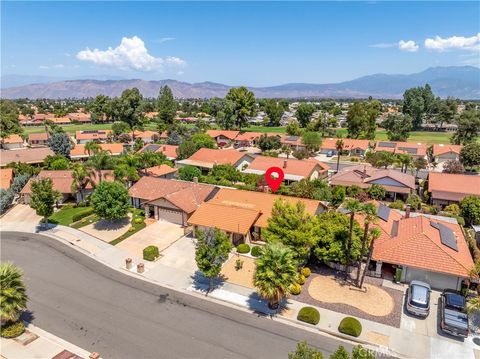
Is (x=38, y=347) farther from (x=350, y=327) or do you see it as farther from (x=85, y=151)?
(x=85, y=151)

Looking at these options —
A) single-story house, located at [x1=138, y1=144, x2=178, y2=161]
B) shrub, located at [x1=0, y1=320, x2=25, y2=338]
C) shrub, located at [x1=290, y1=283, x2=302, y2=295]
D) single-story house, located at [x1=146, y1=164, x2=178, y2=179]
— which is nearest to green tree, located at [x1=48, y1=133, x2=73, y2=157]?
single-story house, located at [x1=138, y1=144, x2=178, y2=161]

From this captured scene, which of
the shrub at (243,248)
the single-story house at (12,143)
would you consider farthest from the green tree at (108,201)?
the single-story house at (12,143)

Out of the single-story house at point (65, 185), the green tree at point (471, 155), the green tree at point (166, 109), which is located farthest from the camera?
the green tree at point (166, 109)

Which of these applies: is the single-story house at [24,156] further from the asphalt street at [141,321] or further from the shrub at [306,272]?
the shrub at [306,272]

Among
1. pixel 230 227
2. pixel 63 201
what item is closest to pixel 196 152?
pixel 63 201

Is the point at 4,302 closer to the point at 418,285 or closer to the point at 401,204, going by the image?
the point at 418,285
